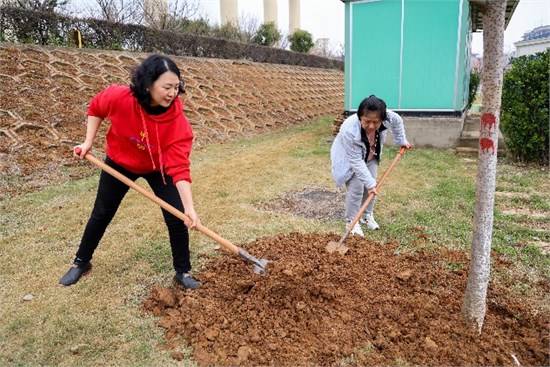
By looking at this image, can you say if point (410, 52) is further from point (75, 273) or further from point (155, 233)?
point (75, 273)

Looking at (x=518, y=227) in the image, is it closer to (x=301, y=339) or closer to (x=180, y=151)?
(x=301, y=339)

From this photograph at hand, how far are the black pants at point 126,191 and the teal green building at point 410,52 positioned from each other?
6776 millimetres

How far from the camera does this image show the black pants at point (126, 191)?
9.66 ft

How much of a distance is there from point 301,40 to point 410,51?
53.6 feet

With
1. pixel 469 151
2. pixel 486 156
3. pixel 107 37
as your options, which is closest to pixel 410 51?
pixel 469 151

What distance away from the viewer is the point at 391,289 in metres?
2.97

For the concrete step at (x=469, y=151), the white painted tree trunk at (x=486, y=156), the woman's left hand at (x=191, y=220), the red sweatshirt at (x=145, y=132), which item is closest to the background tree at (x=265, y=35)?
the concrete step at (x=469, y=151)

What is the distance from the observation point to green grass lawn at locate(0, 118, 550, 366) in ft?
8.62

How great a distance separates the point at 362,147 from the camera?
388cm

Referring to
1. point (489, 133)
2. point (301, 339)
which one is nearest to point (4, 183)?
point (301, 339)

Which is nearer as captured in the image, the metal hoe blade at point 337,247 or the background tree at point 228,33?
the metal hoe blade at point 337,247

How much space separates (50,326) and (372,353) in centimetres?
197

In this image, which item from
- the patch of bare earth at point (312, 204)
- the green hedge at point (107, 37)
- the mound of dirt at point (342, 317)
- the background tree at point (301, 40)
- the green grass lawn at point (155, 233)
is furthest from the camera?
the background tree at point (301, 40)

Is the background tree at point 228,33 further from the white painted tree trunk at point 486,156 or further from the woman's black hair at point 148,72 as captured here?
the white painted tree trunk at point 486,156
